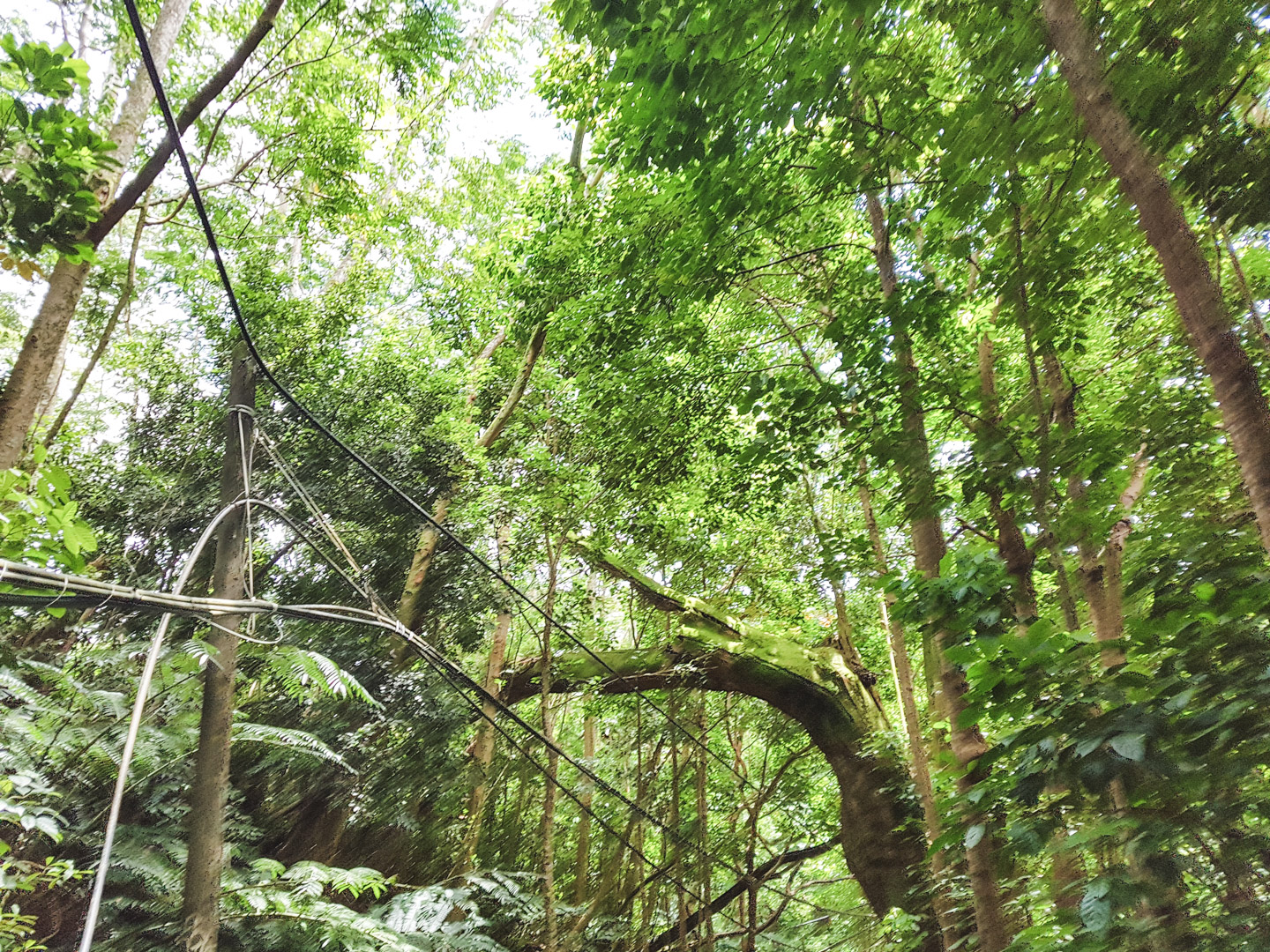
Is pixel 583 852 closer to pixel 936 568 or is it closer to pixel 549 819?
pixel 549 819

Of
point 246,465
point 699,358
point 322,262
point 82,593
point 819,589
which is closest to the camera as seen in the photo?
point 82,593

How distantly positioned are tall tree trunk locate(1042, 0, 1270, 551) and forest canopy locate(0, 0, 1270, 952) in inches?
0.5

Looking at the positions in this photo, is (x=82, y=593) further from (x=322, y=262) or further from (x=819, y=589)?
(x=322, y=262)

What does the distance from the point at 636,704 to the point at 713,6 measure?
6.60m

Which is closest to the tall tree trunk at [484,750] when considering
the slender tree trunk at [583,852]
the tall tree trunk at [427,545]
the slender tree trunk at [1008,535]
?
the tall tree trunk at [427,545]

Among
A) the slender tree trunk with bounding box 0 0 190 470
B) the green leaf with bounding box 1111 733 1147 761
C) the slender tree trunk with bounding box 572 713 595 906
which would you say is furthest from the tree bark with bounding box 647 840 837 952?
the green leaf with bounding box 1111 733 1147 761

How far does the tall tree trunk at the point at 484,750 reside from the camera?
6.73 meters

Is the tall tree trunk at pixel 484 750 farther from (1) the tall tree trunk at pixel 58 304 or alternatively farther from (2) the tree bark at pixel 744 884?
(1) the tall tree trunk at pixel 58 304

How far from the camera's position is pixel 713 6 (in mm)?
2037

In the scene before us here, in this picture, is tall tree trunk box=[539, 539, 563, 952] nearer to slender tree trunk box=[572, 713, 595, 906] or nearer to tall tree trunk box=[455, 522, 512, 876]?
tall tree trunk box=[455, 522, 512, 876]

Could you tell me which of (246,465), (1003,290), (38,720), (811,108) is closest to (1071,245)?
(1003,290)

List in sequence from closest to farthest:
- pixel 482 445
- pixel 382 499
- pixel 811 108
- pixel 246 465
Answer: pixel 811 108 → pixel 246 465 → pixel 382 499 → pixel 482 445

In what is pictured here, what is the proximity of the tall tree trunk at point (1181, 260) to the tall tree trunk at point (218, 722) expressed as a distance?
340 cm

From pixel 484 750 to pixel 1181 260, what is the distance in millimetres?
7074
